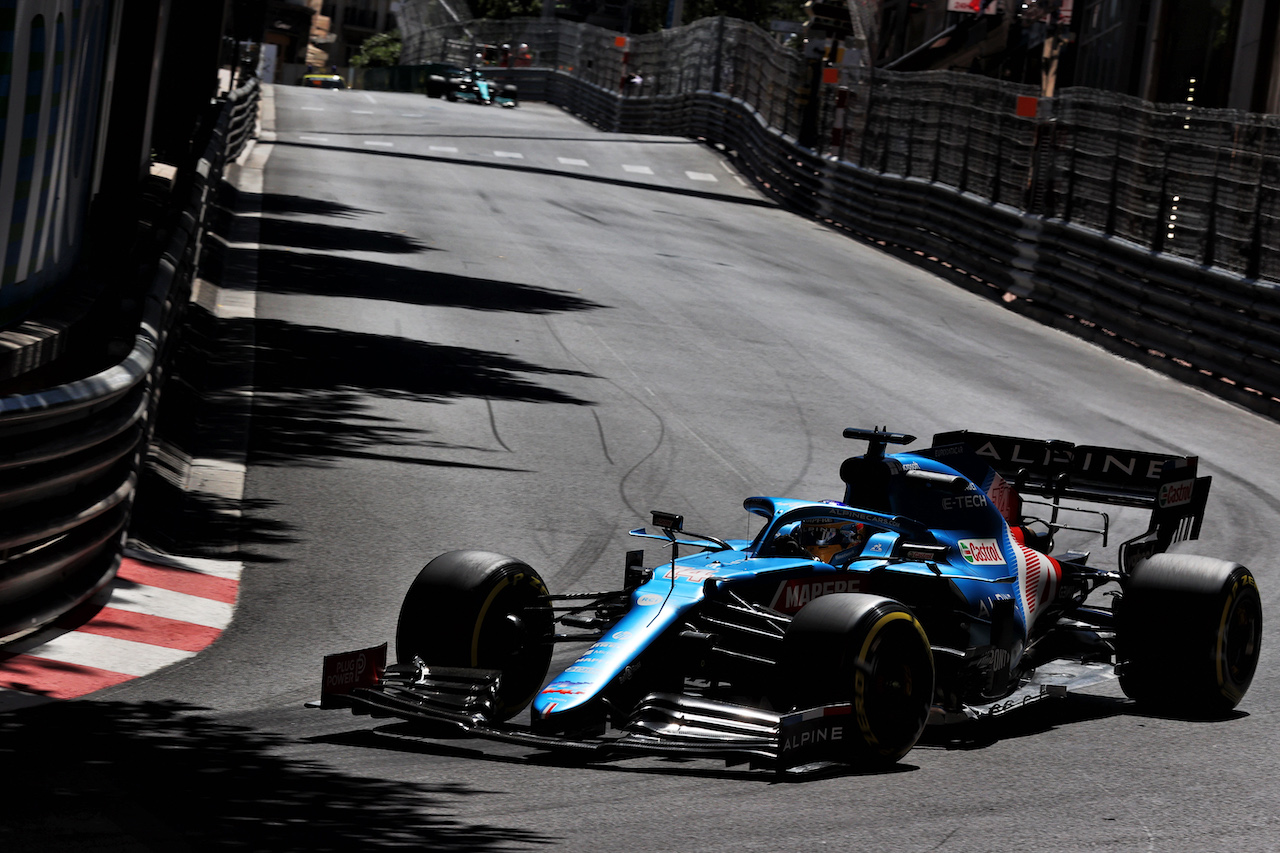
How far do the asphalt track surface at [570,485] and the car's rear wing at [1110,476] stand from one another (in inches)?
36.8

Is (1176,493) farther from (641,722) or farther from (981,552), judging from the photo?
(641,722)

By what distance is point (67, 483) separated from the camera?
712 centimetres

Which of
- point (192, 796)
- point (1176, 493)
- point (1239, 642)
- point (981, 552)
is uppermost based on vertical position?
point (1176, 493)

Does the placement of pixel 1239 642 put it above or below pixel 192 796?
above

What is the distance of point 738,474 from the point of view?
39.4 ft

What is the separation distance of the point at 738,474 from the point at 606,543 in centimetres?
227

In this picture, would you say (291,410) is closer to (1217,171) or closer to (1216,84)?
(1217,171)

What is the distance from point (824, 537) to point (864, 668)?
1306 millimetres

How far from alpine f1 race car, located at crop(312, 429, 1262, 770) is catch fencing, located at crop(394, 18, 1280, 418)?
1015cm

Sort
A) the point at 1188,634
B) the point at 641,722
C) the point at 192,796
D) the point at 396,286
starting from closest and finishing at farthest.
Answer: the point at 192,796, the point at 641,722, the point at 1188,634, the point at 396,286

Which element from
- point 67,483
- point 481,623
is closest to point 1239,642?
point 481,623

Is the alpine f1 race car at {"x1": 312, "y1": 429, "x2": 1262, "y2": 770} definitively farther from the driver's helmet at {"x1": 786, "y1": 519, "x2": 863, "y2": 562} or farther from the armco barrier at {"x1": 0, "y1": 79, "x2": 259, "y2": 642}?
the armco barrier at {"x1": 0, "y1": 79, "x2": 259, "y2": 642}

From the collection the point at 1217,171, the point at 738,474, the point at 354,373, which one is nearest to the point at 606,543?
the point at 738,474

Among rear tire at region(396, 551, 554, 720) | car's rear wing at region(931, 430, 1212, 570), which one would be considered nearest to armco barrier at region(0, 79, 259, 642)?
rear tire at region(396, 551, 554, 720)
